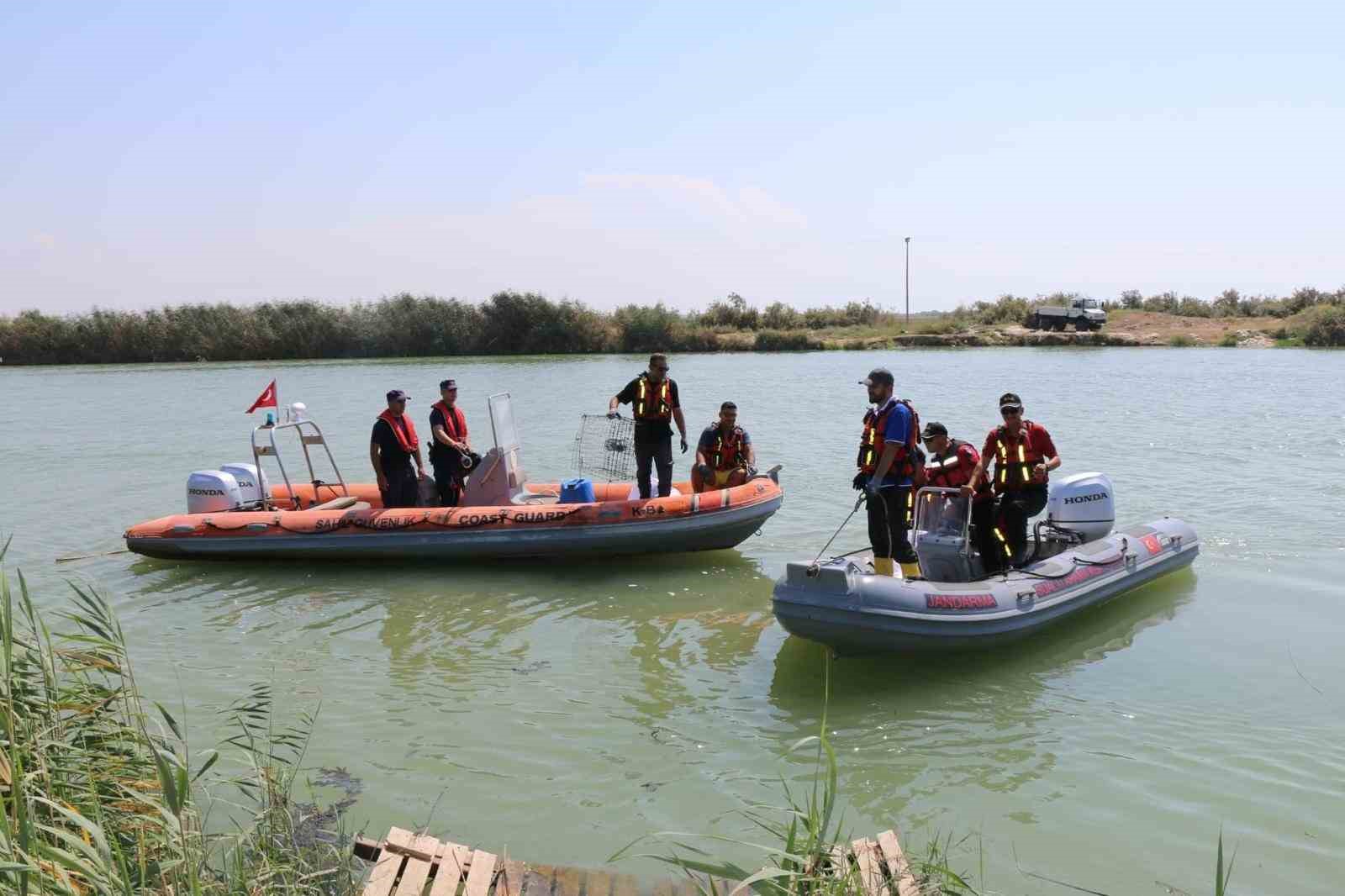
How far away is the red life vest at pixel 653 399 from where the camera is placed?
8.84m

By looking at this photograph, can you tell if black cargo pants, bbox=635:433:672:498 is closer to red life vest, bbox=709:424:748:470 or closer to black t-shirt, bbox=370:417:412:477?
red life vest, bbox=709:424:748:470

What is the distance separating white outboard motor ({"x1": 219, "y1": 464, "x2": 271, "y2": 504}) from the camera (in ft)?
32.4

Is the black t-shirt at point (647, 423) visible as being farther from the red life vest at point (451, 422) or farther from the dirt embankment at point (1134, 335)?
the dirt embankment at point (1134, 335)

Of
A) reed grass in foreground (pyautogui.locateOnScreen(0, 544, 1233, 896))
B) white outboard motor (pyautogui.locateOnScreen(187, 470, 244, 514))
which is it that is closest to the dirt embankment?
white outboard motor (pyautogui.locateOnScreen(187, 470, 244, 514))

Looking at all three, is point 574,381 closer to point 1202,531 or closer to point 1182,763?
point 1202,531

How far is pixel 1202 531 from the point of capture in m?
10.5

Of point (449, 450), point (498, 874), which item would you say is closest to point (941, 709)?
point (498, 874)

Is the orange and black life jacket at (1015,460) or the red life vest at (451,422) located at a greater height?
the red life vest at (451,422)

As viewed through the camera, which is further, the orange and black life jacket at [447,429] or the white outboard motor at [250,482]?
the white outboard motor at [250,482]

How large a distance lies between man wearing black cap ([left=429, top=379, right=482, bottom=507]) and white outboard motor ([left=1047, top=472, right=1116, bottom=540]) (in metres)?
4.88

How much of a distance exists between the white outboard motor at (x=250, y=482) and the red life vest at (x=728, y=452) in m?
4.20

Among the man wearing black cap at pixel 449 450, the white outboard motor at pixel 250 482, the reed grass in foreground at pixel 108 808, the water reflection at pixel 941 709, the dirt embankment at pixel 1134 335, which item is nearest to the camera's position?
the reed grass in foreground at pixel 108 808

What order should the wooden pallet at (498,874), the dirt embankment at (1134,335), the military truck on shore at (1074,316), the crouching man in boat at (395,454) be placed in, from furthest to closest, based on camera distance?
the military truck on shore at (1074,316)
the dirt embankment at (1134,335)
the crouching man in boat at (395,454)
the wooden pallet at (498,874)

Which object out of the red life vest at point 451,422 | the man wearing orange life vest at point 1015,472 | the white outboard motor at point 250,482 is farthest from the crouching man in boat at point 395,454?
the man wearing orange life vest at point 1015,472
